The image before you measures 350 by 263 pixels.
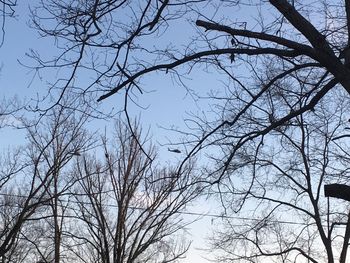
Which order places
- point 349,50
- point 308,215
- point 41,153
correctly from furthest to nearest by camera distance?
point 308,215
point 41,153
point 349,50

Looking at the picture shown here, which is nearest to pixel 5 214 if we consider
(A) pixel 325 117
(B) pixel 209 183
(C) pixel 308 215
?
(C) pixel 308 215

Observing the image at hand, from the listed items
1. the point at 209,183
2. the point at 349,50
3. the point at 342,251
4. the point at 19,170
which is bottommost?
the point at 209,183

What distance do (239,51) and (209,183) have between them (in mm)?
1761

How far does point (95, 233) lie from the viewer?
810 inches

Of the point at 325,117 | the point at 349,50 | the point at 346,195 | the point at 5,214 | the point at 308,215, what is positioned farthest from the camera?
the point at 5,214

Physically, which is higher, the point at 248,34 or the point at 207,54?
the point at 248,34

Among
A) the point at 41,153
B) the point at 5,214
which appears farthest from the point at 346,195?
the point at 5,214

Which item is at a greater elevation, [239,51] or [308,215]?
[308,215]

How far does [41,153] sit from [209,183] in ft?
40.0

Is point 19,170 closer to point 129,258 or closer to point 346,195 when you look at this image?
point 129,258

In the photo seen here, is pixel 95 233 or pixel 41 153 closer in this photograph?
pixel 41 153

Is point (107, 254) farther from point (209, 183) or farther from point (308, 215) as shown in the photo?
point (209, 183)

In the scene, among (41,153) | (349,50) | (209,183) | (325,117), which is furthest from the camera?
(41,153)

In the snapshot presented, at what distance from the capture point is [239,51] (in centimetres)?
611
